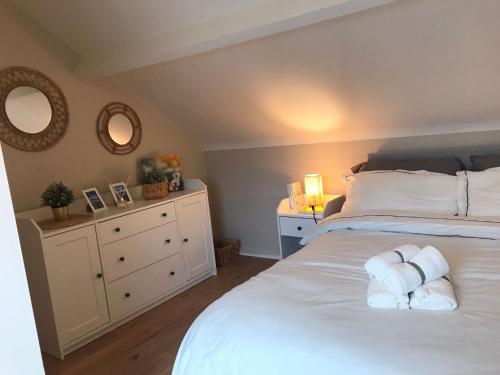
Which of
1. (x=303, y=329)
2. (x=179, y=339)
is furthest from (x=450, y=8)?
(x=179, y=339)

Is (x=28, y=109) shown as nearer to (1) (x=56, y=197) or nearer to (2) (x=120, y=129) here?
(1) (x=56, y=197)

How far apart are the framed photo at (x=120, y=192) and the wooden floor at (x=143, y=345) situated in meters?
0.86

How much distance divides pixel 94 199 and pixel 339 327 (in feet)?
7.00

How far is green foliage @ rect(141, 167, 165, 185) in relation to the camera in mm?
3164

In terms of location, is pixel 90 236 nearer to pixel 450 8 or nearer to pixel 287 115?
pixel 287 115

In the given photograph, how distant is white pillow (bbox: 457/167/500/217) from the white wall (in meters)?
2.33

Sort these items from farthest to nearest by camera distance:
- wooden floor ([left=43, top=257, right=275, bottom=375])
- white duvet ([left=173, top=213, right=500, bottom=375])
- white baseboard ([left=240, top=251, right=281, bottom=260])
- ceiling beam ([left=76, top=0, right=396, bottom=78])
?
white baseboard ([left=240, top=251, right=281, bottom=260]) → wooden floor ([left=43, top=257, right=275, bottom=375]) → ceiling beam ([left=76, top=0, right=396, bottom=78]) → white duvet ([left=173, top=213, right=500, bottom=375])

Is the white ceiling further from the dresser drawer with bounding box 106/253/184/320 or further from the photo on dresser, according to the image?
the dresser drawer with bounding box 106/253/184/320

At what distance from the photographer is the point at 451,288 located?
1.39m

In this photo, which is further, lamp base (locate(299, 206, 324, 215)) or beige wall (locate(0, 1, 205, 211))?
lamp base (locate(299, 206, 324, 215))

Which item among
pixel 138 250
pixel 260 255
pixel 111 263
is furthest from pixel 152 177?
pixel 260 255

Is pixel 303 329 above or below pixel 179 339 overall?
above

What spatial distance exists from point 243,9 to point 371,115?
1.34 meters

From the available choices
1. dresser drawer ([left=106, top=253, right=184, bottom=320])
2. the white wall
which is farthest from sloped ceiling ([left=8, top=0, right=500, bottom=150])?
the white wall
